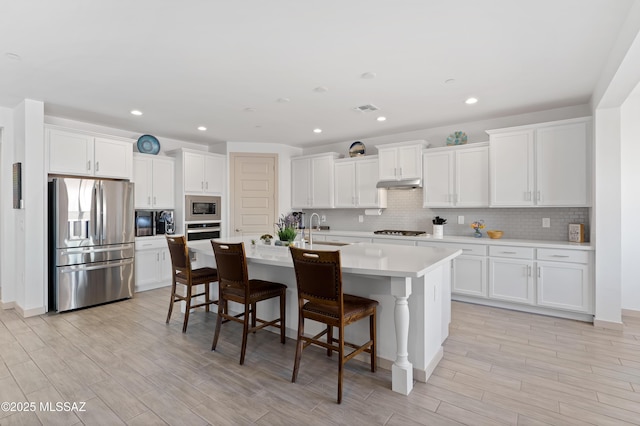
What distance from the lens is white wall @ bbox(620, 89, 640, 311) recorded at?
385 cm

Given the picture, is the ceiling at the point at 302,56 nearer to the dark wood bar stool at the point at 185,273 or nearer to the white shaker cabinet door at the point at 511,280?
the dark wood bar stool at the point at 185,273

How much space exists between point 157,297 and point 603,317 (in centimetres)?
568

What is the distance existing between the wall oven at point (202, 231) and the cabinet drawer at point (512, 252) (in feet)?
15.1

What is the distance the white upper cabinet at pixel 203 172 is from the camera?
5.59 meters

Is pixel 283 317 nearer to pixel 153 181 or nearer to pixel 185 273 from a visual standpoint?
pixel 185 273

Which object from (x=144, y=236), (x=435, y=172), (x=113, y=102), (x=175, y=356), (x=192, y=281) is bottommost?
(x=175, y=356)

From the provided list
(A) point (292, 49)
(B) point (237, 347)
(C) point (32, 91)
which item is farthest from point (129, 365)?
(C) point (32, 91)

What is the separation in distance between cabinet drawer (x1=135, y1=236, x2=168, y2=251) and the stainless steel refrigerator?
0.27 metres

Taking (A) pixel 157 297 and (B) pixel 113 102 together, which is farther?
(A) pixel 157 297

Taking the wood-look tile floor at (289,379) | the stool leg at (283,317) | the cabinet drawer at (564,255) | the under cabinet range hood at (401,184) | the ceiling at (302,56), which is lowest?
the wood-look tile floor at (289,379)

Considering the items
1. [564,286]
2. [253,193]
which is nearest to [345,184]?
[253,193]

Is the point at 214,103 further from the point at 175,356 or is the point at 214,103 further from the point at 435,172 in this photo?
the point at 435,172

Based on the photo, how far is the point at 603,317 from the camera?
11.6 ft

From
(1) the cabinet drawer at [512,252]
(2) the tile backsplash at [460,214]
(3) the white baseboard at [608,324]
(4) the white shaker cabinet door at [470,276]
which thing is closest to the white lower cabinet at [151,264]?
(2) the tile backsplash at [460,214]
